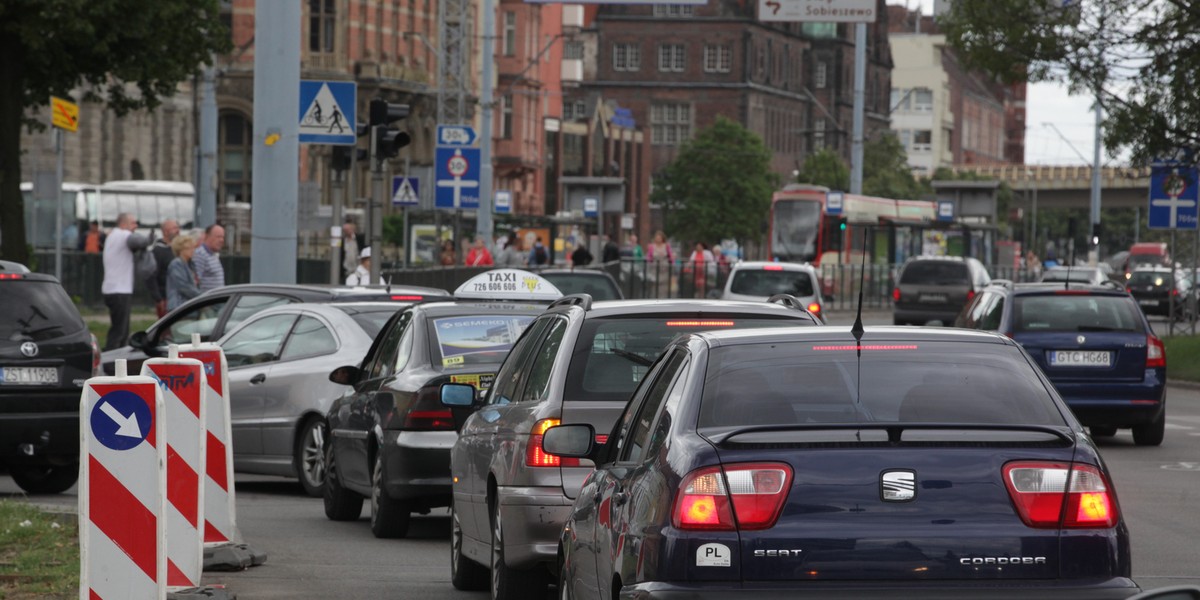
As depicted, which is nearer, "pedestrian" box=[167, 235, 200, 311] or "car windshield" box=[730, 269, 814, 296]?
"pedestrian" box=[167, 235, 200, 311]

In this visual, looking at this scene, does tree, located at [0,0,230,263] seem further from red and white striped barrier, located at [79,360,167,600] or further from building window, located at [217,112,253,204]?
building window, located at [217,112,253,204]

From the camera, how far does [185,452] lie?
9.52m

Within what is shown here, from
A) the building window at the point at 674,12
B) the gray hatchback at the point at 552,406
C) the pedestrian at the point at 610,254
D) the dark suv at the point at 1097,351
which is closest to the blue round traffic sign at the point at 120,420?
the gray hatchback at the point at 552,406

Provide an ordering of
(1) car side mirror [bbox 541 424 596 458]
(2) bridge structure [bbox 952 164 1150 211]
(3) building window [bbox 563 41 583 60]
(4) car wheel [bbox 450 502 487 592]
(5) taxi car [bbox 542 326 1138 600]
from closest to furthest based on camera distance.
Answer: (5) taxi car [bbox 542 326 1138 600]
(1) car side mirror [bbox 541 424 596 458]
(4) car wheel [bbox 450 502 487 592]
(2) bridge structure [bbox 952 164 1150 211]
(3) building window [bbox 563 41 583 60]

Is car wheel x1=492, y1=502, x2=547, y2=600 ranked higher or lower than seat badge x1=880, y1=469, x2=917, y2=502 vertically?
lower

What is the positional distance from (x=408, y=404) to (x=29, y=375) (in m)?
3.77

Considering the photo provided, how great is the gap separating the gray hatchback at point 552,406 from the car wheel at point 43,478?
6.35 m

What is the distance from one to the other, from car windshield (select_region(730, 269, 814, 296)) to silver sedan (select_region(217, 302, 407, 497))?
1875 cm

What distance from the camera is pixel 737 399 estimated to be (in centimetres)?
602

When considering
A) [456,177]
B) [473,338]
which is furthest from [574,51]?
[473,338]

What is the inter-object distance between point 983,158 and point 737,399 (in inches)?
7504

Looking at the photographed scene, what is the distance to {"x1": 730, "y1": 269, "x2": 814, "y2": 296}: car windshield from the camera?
3381cm

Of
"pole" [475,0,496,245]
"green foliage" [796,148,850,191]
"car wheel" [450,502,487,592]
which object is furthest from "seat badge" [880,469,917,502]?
"green foliage" [796,148,850,191]

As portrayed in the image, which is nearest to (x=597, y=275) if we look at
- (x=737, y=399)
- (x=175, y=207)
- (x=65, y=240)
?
(x=737, y=399)
